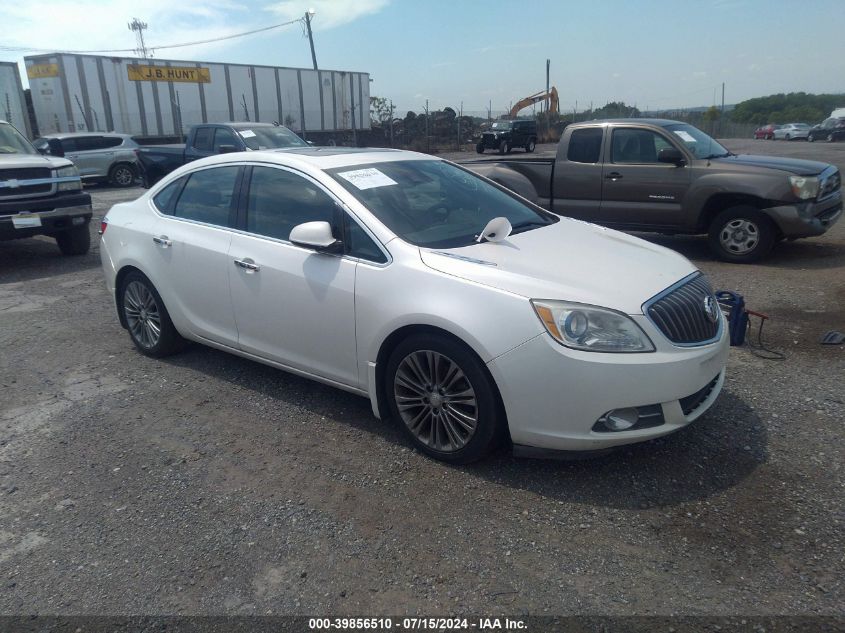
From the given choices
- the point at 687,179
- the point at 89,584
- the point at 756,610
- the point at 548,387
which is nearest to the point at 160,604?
the point at 89,584

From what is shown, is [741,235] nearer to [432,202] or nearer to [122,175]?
[432,202]

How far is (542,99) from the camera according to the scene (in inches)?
1720

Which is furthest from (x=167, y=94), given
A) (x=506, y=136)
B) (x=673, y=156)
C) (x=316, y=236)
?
(x=316, y=236)

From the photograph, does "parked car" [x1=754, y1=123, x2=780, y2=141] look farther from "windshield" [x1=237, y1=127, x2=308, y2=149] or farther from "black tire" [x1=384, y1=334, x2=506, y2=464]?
"black tire" [x1=384, y1=334, x2=506, y2=464]

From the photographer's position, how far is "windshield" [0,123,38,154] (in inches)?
365

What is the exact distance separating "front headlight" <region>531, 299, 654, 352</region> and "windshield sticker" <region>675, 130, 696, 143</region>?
6.22 metres

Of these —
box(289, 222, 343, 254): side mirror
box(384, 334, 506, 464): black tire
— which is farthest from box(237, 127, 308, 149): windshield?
box(384, 334, 506, 464): black tire

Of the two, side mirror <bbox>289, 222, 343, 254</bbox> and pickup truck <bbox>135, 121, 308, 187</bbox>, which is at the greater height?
pickup truck <bbox>135, 121, 308, 187</bbox>

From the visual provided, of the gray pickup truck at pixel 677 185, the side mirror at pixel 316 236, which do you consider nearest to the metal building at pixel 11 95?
the gray pickup truck at pixel 677 185

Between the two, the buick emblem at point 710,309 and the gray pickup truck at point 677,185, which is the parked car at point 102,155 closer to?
the gray pickup truck at point 677,185

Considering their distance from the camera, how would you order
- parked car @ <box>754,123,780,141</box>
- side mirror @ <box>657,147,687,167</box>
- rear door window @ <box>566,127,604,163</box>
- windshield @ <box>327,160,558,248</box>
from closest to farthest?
windshield @ <box>327,160,558,248</box> → side mirror @ <box>657,147,687,167</box> → rear door window @ <box>566,127,604,163</box> → parked car @ <box>754,123,780,141</box>

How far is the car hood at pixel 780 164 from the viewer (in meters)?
7.75

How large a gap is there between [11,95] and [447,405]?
1965 centimetres

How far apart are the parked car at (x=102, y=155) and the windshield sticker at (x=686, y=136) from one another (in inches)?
615
